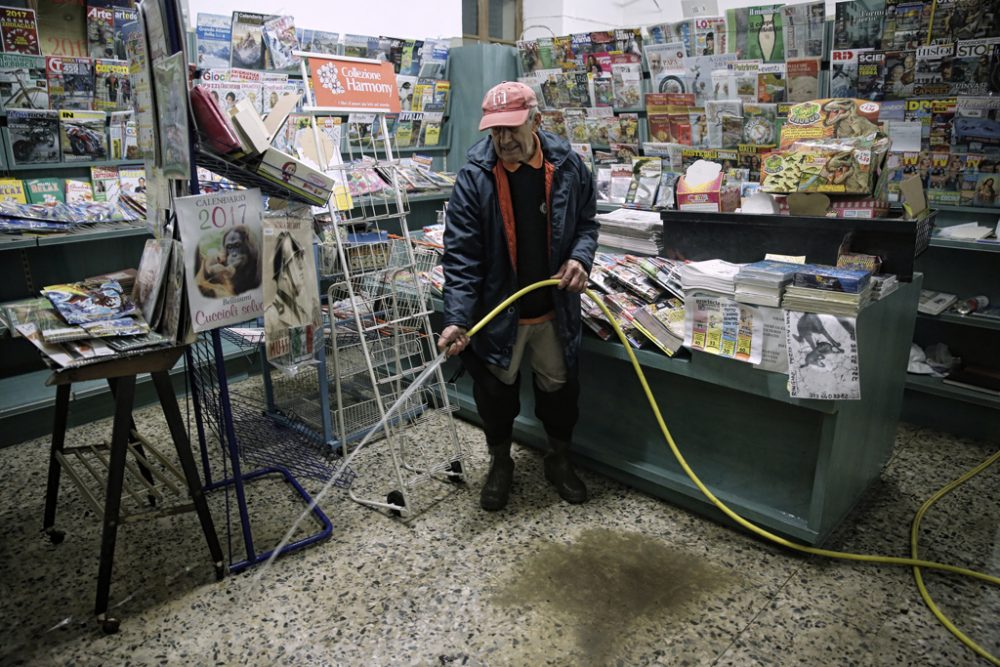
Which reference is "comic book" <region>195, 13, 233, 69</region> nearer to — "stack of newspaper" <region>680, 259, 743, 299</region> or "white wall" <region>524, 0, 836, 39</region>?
"stack of newspaper" <region>680, 259, 743, 299</region>

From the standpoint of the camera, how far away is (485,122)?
7.35 ft

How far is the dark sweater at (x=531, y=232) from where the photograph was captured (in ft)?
7.87

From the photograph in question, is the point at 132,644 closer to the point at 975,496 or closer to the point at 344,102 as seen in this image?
the point at 344,102

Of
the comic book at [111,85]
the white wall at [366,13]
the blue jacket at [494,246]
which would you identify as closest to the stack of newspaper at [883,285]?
the blue jacket at [494,246]

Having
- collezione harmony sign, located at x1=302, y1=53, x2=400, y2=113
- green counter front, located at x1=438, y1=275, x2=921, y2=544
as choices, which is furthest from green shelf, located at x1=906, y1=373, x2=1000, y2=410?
collezione harmony sign, located at x1=302, y1=53, x2=400, y2=113

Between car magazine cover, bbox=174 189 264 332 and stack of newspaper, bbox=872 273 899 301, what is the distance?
2.04 metres

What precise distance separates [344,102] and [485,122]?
67 cm

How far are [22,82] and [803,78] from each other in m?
3.79

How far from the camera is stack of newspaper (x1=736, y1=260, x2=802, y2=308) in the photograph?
2.14 meters

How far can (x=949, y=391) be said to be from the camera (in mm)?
3133

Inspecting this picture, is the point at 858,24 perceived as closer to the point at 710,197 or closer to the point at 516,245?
the point at 710,197

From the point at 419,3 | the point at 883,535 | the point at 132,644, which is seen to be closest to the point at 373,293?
the point at 132,644

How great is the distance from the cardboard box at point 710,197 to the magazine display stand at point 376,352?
3.98 ft

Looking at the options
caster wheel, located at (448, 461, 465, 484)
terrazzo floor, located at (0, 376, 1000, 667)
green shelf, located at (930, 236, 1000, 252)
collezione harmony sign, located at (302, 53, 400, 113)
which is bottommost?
terrazzo floor, located at (0, 376, 1000, 667)
